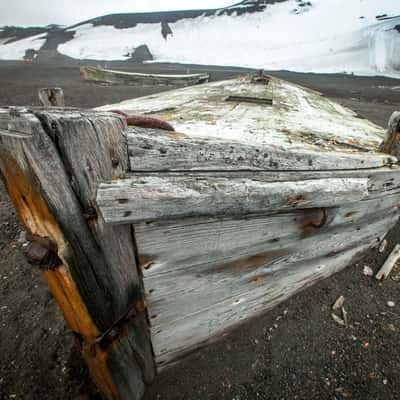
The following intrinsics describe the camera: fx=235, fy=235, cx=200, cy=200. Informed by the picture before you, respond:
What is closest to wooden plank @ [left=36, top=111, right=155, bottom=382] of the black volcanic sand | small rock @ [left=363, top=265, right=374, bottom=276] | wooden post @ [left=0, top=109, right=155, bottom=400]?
wooden post @ [left=0, top=109, right=155, bottom=400]

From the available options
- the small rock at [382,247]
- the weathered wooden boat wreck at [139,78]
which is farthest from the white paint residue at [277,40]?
the small rock at [382,247]

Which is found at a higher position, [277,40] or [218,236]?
[277,40]

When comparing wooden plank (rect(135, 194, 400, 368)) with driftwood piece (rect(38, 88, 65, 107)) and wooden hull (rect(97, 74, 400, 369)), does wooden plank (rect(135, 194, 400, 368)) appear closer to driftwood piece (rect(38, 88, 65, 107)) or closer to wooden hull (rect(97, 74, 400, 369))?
wooden hull (rect(97, 74, 400, 369))

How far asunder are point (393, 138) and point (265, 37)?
3427 cm

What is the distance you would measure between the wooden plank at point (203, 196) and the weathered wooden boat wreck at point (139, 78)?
18.0ft

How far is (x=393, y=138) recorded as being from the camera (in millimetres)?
1209

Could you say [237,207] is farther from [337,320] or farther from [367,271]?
[367,271]

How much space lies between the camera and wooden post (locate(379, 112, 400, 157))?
1187 millimetres

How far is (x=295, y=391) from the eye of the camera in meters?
1.51

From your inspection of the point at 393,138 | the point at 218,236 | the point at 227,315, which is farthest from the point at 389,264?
the point at 218,236

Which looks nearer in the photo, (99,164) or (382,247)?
(99,164)

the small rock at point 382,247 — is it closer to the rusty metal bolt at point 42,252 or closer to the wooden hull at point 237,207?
the wooden hull at point 237,207

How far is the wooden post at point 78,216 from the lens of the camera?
1.79 ft

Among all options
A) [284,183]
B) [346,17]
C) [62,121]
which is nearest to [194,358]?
[284,183]
